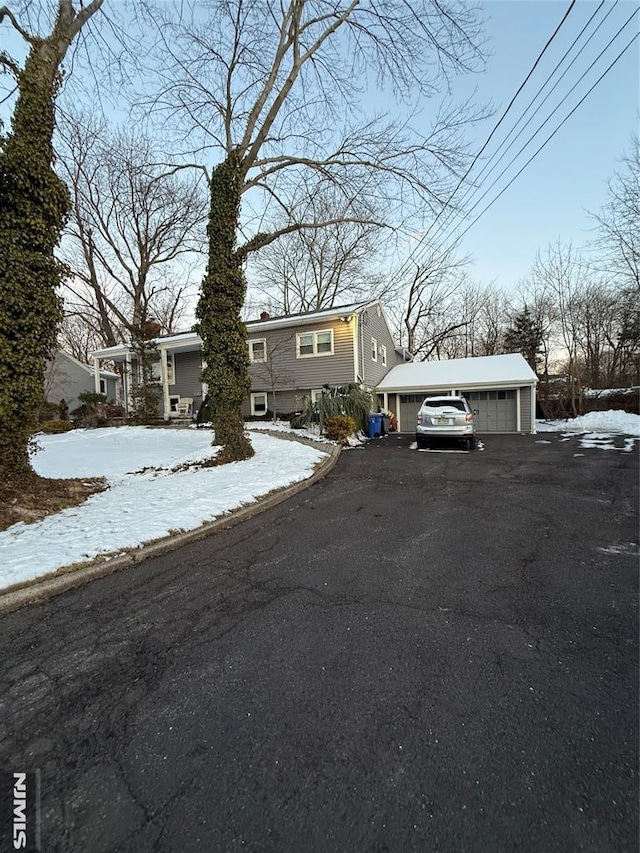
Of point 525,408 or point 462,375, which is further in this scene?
point 462,375

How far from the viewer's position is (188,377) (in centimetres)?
1877

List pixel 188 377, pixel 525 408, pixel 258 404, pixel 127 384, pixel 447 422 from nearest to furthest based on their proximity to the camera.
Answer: pixel 447 422
pixel 525 408
pixel 258 404
pixel 188 377
pixel 127 384

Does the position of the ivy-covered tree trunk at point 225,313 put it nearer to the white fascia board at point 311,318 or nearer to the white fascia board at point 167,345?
the white fascia board at point 311,318

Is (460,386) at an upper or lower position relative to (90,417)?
upper

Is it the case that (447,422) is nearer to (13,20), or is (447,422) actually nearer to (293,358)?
(293,358)

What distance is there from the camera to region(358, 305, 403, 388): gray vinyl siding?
16016 millimetres

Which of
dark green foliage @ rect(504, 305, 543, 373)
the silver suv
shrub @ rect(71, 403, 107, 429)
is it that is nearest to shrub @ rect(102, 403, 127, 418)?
shrub @ rect(71, 403, 107, 429)

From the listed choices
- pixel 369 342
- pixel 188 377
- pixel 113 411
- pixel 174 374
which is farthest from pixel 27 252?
pixel 174 374

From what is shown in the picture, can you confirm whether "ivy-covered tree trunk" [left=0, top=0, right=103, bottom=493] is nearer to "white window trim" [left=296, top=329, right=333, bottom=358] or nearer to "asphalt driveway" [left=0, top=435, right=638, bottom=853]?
"asphalt driveway" [left=0, top=435, right=638, bottom=853]

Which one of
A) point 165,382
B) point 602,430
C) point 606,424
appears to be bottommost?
point 602,430

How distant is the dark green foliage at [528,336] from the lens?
89.2 ft

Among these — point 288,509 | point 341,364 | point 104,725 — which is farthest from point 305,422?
point 104,725

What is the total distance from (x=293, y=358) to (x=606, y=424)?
14703mm

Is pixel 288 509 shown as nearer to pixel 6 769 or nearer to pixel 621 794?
pixel 6 769
